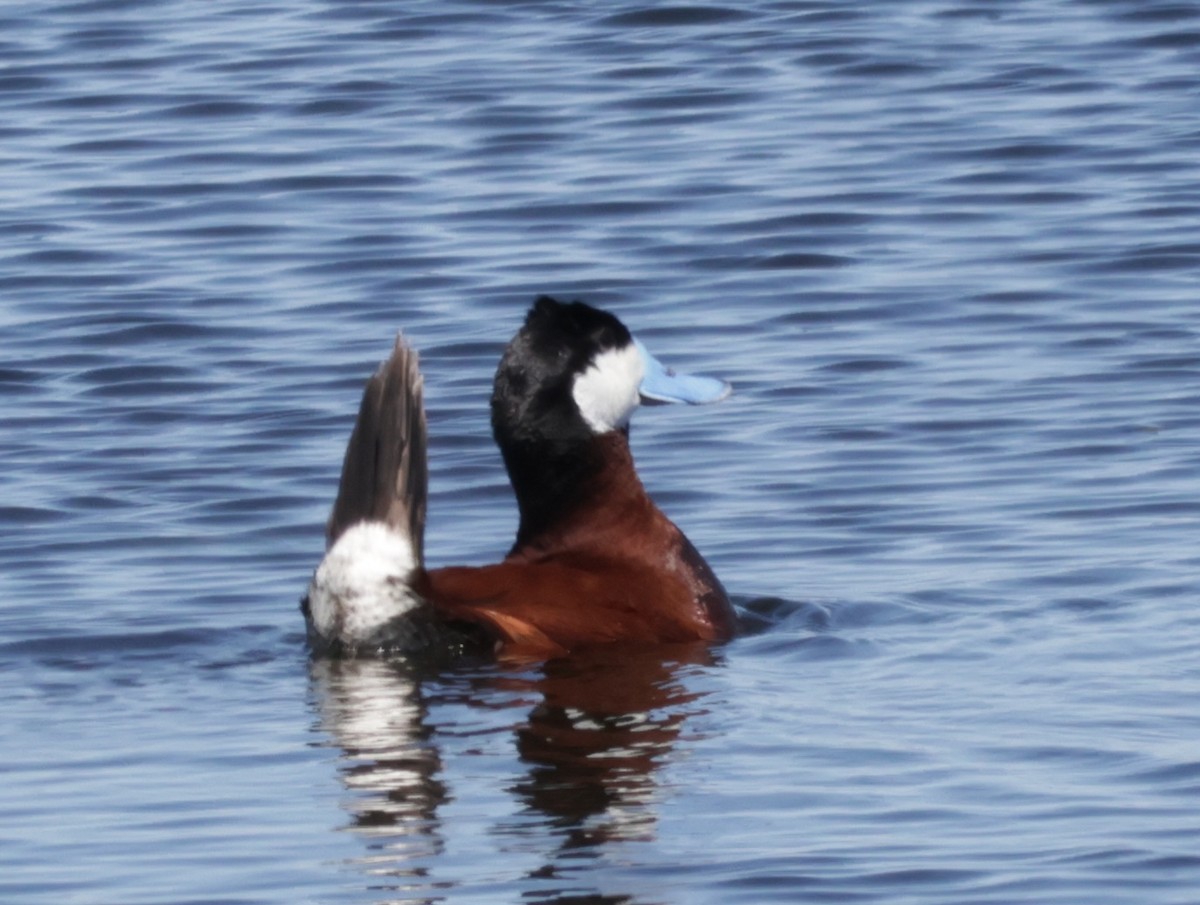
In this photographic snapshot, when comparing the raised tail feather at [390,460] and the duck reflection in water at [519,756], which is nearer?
the duck reflection in water at [519,756]

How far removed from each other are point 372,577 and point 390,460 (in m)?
0.27

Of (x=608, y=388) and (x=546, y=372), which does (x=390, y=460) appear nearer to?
(x=546, y=372)

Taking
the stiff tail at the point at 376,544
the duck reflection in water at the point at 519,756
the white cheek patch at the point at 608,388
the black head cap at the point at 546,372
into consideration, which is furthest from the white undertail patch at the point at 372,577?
the white cheek patch at the point at 608,388

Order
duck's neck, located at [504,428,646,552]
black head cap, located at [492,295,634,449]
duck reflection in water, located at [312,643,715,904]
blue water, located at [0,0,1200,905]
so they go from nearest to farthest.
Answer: duck reflection in water, located at [312,643,715,904] → blue water, located at [0,0,1200,905] → black head cap, located at [492,295,634,449] → duck's neck, located at [504,428,646,552]

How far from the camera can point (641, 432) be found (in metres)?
9.12

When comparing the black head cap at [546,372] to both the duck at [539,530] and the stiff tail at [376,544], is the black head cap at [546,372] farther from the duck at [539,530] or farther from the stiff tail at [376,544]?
the stiff tail at [376,544]

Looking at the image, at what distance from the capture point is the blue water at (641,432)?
17.0 feet

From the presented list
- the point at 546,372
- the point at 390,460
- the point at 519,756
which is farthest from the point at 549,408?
the point at 519,756

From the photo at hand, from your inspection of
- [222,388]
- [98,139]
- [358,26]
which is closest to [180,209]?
[98,139]

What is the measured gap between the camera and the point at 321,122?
13203 millimetres

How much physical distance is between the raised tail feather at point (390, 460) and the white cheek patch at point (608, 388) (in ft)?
1.82

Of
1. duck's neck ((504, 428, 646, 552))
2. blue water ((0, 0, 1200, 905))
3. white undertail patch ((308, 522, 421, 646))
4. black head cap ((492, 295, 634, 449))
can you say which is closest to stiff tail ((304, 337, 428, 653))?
white undertail patch ((308, 522, 421, 646))

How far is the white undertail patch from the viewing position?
6.18 metres

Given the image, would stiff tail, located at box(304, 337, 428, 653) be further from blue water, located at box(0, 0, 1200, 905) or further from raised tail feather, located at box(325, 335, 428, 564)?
blue water, located at box(0, 0, 1200, 905)
